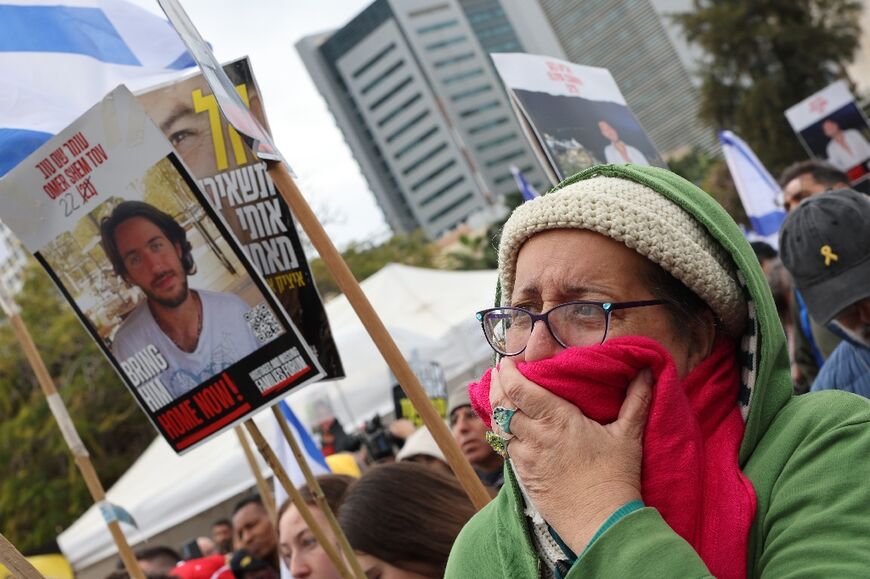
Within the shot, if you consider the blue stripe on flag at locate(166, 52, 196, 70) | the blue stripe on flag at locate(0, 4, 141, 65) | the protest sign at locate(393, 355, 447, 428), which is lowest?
the protest sign at locate(393, 355, 447, 428)

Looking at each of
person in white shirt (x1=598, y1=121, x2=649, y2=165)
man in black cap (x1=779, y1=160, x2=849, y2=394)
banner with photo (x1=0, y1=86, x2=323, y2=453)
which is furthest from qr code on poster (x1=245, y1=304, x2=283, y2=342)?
man in black cap (x1=779, y1=160, x2=849, y2=394)

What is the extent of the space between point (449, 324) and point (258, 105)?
29.1ft

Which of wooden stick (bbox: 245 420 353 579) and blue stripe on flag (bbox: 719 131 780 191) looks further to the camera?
blue stripe on flag (bbox: 719 131 780 191)

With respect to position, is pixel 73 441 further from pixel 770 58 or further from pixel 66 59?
pixel 770 58

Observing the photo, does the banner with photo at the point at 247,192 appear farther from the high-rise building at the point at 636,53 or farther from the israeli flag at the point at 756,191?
the high-rise building at the point at 636,53

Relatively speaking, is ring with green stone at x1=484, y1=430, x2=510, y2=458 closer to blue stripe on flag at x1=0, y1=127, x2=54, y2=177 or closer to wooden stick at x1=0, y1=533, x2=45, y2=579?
wooden stick at x1=0, y1=533, x2=45, y2=579

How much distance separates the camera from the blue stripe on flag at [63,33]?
2.87 m

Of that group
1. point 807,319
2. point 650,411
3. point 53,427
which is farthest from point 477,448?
point 53,427

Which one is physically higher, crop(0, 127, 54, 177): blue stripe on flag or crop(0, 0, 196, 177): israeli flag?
crop(0, 0, 196, 177): israeli flag

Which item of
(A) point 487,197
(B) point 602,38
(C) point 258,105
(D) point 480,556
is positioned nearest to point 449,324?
(C) point 258,105

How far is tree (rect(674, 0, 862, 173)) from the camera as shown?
111 feet

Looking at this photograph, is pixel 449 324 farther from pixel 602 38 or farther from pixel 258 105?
pixel 602 38

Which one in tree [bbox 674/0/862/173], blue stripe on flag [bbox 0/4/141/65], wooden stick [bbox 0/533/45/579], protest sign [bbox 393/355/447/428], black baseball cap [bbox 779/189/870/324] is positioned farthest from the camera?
tree [bbox 674/0/862/173]

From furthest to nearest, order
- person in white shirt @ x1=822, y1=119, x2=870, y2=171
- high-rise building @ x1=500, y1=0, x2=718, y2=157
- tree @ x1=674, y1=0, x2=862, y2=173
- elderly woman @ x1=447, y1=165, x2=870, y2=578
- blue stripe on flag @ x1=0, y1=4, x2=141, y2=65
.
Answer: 1. high-rise building @ x1=500, y1=0, x2=718, y2=157
2. tree @ x1=674, y1=0, x2=862, y2=173
3. person in white shirt @ x1=822, y1=119, x2=870, y2=171
4. blue stripe on flag @ x1=0, y1=4, x2=141, y2=65
5. elderly woman @ x1=447, y1=165, x2=870, y2=578
